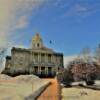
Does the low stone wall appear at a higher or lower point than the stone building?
lower

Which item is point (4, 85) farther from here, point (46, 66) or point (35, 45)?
point (46, 66)

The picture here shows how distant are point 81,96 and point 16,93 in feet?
17.7

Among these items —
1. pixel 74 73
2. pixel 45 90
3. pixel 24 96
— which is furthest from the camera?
pixel 74 73

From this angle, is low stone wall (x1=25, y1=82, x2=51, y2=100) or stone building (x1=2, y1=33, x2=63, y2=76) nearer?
low stone wall (x1=25, y1=82, x2=51, y2=100)

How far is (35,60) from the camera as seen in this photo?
918 inches

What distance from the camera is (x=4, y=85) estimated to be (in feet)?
29.3

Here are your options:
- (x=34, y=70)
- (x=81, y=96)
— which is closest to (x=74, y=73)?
(x=34, y=70)

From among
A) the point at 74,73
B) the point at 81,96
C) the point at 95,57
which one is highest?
the point at 95,57

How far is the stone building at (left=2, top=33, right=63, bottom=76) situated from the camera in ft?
67.8

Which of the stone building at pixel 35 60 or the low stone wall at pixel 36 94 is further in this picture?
the stone building at pixel 35 60

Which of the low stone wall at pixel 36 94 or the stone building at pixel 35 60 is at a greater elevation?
the stone building at pixel 35 60

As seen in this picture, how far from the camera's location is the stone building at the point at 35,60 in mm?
20672

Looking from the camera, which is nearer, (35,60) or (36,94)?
(36,94)

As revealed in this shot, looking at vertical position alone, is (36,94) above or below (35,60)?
below
